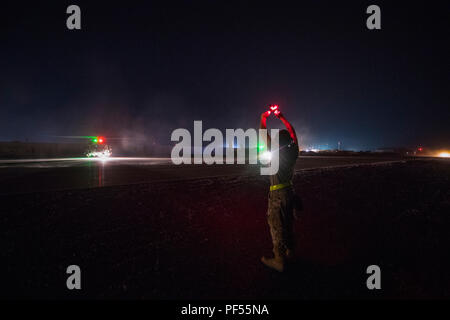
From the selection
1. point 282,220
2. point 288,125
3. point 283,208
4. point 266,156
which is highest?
point 288,125

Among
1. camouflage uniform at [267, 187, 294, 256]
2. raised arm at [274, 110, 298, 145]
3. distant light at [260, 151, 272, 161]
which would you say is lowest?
camouflage uniform at [267, 187, 294, 256]

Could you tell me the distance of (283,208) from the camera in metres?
3.19

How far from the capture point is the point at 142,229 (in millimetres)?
4637

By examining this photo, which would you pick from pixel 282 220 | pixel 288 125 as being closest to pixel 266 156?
pixel 288 125

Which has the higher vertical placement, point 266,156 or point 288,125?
point 288,125

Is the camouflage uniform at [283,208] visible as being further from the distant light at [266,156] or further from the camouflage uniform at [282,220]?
the distant light at [266,156]

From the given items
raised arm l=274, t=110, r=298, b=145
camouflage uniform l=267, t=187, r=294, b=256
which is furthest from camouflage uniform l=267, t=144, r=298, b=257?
raised arm l=274, t=110, r=298, b=145

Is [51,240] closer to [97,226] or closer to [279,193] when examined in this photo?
[97,226]

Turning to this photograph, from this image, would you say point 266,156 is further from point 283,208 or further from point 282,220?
point 282,220

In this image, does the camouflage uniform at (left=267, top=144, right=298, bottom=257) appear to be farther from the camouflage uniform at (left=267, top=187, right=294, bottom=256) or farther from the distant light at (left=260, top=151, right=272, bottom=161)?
the distant light at (left=260, top=151, right=272, bottom=161)

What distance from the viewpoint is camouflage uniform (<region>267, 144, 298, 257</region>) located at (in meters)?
3.19

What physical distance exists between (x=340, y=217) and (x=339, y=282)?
2.82 m
